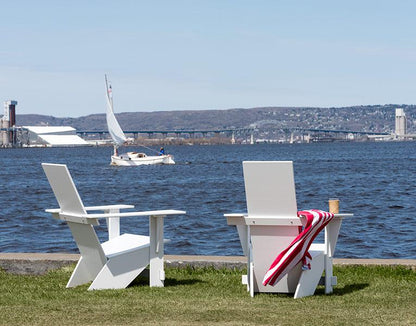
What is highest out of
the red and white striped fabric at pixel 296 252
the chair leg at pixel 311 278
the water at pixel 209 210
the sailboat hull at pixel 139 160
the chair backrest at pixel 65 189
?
the chair backrest at pixel 65 189

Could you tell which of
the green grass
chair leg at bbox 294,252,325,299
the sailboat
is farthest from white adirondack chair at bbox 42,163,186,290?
the sailboat

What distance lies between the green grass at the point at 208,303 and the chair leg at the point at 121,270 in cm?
10

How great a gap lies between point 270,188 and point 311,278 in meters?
0.86

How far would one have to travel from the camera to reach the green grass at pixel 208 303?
581 centimetres

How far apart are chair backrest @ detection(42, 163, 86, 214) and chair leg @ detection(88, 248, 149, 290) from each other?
0.50 metres

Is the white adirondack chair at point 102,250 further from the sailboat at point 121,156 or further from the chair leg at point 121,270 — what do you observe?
the sailboat at point 121,156

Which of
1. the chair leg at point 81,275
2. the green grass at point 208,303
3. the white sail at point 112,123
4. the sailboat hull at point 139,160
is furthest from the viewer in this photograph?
the sailboat hull at point 139,160

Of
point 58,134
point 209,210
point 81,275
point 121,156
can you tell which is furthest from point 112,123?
point 58,134

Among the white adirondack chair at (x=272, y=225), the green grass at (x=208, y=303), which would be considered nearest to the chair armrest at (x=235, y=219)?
the white adirondack chair at (x=272, y=225)

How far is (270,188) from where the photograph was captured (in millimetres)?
6594

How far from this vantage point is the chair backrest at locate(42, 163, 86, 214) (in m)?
7.14

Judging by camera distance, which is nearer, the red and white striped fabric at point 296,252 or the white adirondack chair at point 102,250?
the red and white striped fabric at point 296,252

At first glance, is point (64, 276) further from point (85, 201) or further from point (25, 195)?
point (25, 195)

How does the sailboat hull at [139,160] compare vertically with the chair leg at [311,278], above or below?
below
